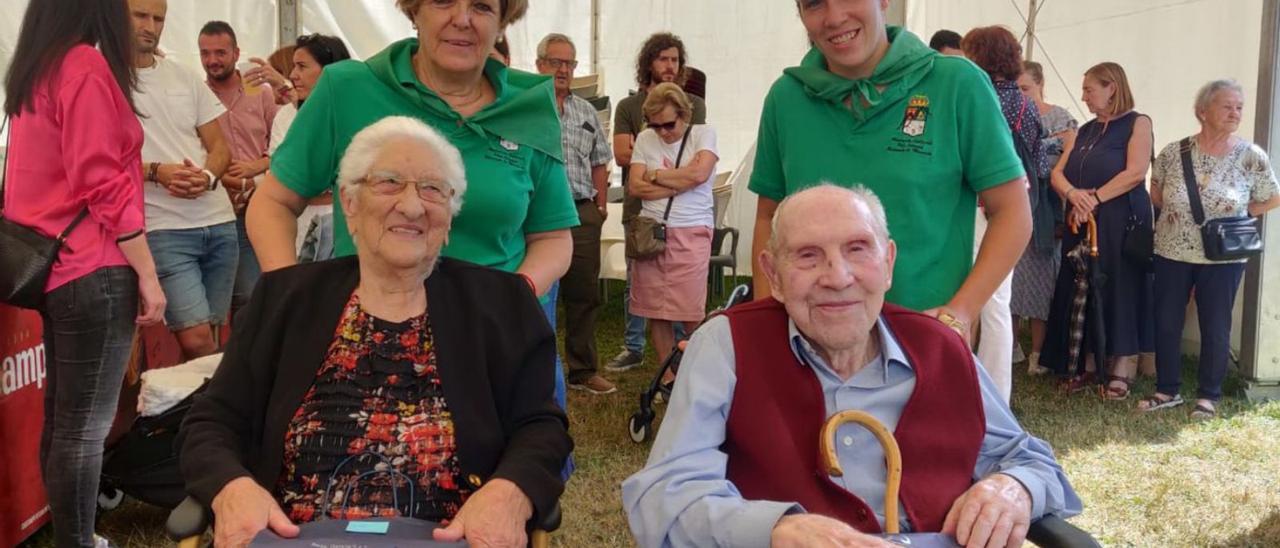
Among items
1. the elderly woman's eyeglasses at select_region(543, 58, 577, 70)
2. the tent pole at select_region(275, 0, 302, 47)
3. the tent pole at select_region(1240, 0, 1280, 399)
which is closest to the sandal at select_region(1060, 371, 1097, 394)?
the tent pole at select_region(1240, 0, 1280, 399)

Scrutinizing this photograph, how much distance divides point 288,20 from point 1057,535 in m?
6.47

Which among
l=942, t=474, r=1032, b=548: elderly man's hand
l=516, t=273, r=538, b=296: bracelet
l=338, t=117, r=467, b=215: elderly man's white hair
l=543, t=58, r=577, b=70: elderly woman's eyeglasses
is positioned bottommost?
l=942, t=474, r=1032, b=548: elderly man's hand

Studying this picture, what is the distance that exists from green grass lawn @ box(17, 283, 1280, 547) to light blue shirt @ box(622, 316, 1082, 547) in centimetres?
161

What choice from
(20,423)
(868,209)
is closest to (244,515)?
(868,209)

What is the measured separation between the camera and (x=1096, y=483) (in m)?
3.74

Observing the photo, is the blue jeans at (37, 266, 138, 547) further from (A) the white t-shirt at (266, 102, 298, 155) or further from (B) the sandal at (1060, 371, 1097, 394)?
(B) the sandal at (1060, 371, 1097, 394)

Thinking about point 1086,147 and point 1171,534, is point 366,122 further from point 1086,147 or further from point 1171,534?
point 1086,147

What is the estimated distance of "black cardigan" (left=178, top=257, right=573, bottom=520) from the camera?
72.9 inches

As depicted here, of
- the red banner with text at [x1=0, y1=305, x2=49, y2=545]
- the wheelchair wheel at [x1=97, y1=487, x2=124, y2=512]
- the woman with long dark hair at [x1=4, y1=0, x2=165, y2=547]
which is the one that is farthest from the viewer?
the wheelchair wheel at [x1=97, y1=487, x2=124, y2=512]

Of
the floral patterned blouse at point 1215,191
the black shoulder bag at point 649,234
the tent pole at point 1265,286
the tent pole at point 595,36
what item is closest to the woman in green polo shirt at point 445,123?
the black shoulder bag at point 649,234

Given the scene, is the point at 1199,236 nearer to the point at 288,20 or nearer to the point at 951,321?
the point at 951,321

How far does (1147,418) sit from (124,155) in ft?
14.4

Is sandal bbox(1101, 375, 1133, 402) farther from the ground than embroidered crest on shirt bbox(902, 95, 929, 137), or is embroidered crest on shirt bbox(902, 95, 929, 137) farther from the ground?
embroidered crest on shirt bbox(902, 95, 929, 137)

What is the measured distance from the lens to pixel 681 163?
4891 millimetres
